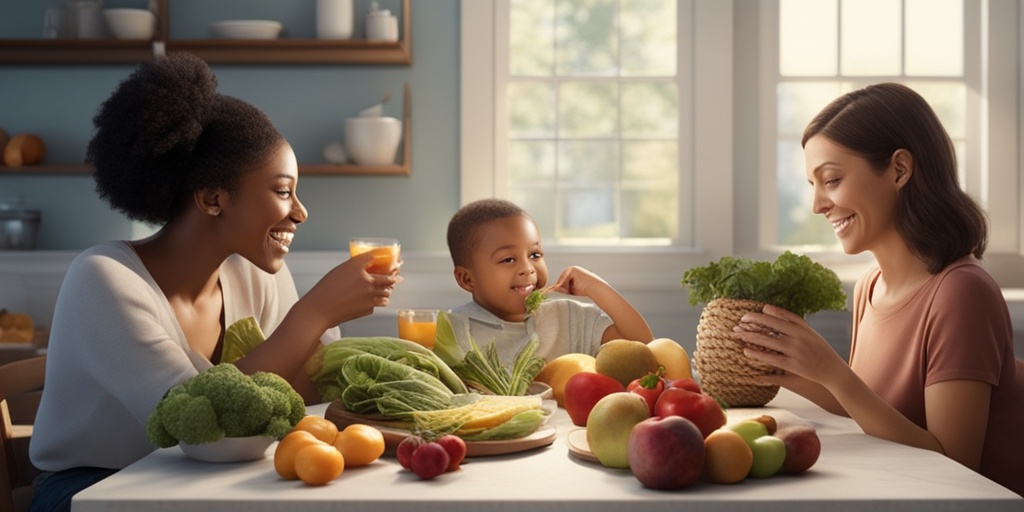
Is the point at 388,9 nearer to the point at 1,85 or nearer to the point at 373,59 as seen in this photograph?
the point at 373,59

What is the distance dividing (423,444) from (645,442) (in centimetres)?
29

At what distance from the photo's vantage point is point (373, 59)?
12.6ft

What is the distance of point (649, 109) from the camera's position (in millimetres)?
3943

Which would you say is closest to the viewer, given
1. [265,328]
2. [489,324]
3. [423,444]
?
[423,444]

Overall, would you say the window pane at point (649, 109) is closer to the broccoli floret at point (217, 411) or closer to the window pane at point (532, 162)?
the window pane at point (532, 162)

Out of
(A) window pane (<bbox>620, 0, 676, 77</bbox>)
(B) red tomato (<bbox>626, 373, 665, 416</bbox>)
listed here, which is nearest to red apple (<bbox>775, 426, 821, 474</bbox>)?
(B) red tomato (<bbox>626, 373, 665, 416</bbox>)

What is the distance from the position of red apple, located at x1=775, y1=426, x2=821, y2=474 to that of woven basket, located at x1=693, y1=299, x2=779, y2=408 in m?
0.40

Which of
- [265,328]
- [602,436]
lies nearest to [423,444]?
[602,436]

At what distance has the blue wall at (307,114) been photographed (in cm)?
393

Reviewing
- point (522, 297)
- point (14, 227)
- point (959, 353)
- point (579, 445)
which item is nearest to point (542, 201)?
point (522, 297)

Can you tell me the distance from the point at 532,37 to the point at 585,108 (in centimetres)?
34

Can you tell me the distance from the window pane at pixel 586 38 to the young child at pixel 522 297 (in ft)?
4.85

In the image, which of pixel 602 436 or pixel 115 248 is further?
pixel 115 248

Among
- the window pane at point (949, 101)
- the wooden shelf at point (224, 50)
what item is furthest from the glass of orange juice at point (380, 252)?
the window pane at point (949, 101)
